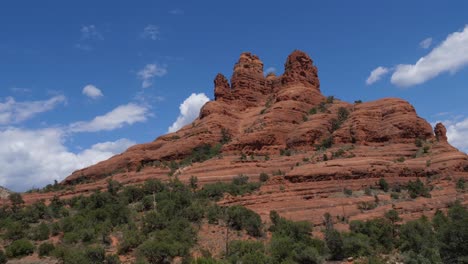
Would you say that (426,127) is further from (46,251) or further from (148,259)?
(46,251)

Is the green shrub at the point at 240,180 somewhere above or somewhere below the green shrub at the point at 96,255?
above

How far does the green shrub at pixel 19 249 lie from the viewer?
1429 inches

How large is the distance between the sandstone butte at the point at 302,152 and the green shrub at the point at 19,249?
1911cm

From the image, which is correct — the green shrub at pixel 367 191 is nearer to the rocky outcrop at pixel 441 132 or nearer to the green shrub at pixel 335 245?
the green shrub at pixel 335 245

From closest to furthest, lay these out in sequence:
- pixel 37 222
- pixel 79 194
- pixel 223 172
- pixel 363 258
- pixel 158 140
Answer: pixel 363 258 → pixel 37 222 → pixel 223 172 → pixel 79 194 → pixel 158 140

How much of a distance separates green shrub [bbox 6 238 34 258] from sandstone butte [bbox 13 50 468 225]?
1911 cm

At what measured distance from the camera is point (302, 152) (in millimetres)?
61250

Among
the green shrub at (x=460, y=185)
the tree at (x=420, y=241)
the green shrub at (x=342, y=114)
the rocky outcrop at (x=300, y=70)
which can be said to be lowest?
the tree at (x=420, y=241)

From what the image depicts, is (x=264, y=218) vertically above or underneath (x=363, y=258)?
above

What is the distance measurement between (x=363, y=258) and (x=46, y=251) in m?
25.3

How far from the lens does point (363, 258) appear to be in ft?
107

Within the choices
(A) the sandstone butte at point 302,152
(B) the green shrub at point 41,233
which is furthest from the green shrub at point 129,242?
(A) the sandstone butte at point 302,152

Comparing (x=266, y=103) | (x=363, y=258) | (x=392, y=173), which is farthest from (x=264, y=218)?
(x=266, y=103)

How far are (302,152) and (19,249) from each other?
37.2 m
